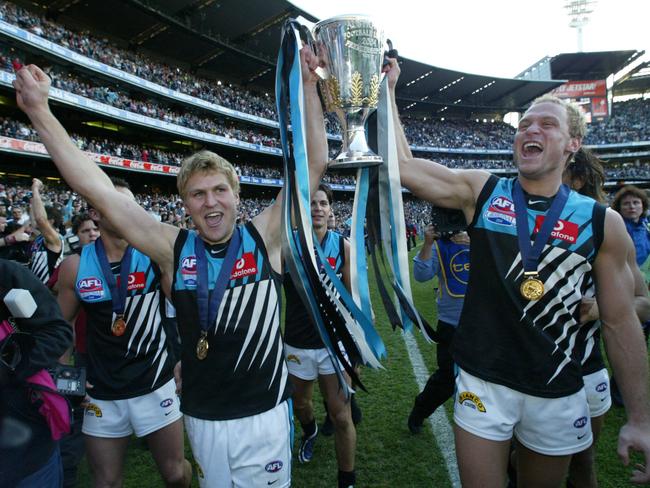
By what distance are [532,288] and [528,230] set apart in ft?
0.83

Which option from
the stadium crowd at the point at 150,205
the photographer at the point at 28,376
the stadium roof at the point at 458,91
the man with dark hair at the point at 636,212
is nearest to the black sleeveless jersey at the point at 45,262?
the stadium crowd at the point at 150,205

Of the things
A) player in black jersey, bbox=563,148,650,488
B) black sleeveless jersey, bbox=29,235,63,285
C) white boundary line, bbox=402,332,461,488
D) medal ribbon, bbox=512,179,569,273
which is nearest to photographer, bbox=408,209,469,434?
white boundary line, bbox=402,332,461,488

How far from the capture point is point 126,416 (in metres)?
2.42

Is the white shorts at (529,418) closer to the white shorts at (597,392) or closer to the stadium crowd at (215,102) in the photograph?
the white shorts at (597,392)

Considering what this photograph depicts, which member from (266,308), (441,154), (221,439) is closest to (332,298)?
(266,308)

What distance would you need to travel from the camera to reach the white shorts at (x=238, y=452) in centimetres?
183

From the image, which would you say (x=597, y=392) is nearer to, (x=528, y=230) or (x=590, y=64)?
(x=528, y=230)

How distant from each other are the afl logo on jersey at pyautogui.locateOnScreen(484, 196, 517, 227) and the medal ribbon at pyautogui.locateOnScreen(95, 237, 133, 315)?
2015mm

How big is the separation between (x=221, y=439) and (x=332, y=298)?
0.77m

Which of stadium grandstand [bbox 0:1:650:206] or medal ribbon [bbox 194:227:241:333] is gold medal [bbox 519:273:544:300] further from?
stadium grandstand [bbox 0:1:650:206]

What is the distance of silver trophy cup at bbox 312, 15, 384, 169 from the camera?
5.61 ft

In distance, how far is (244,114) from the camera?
108 feet

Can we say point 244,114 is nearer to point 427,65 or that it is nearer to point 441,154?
point 427,65

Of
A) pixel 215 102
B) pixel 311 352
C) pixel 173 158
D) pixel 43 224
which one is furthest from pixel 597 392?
pixel 215 102
